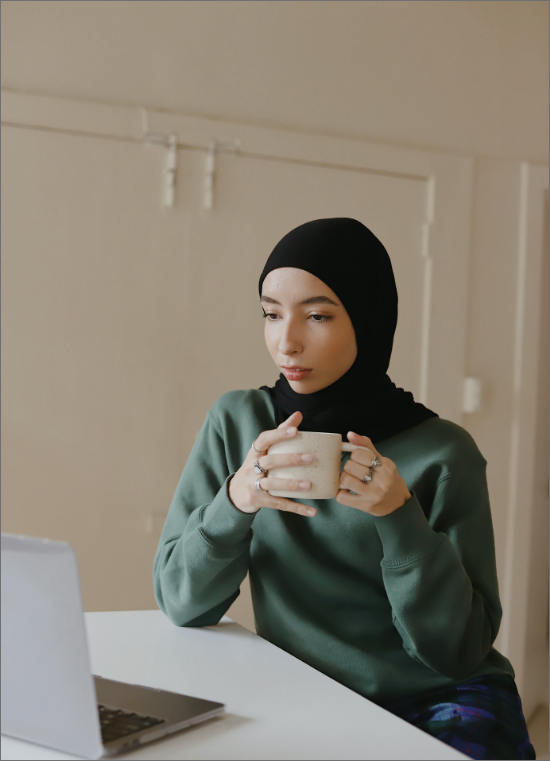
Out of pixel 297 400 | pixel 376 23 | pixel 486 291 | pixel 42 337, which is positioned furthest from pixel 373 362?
pixel 376 23

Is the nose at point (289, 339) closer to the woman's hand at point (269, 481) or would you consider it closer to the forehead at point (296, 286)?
the forehead at point (296, 286)

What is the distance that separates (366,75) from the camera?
2.52 metres

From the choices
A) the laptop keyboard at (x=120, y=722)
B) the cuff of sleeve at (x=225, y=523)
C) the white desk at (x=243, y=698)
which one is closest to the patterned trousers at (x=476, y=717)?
the white desk at (x=243, y=698)

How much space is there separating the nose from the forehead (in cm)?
4

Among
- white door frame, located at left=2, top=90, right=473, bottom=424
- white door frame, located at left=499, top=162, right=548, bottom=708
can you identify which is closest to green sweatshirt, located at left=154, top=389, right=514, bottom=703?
white door frame, located at left=2, top=90, right=473, bottom=424

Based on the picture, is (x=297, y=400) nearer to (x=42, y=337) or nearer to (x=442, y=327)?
(x=42, y=337)

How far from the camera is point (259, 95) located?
2383 millimetres

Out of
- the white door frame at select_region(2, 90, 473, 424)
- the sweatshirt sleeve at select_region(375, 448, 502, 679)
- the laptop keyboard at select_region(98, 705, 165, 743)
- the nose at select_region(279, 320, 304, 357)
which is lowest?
the laptop keyboard at select_region(98, 705, 165, 743)

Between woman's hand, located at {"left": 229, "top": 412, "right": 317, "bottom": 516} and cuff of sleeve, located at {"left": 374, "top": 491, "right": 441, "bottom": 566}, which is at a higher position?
woman's hand, located at {"left": 229, "top": 412, "right": 317, "bottom": 516}

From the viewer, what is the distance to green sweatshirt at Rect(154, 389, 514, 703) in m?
0.97

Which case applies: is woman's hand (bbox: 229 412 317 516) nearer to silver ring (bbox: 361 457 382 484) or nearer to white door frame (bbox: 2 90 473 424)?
silver ring (bbox: 361 457 382 484)

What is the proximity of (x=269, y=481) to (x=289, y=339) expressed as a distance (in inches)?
10.4

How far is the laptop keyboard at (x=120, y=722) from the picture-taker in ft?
2.12

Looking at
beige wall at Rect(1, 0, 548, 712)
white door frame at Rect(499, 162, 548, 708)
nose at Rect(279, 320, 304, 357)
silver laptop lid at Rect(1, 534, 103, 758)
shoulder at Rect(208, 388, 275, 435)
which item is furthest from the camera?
white door frame at Rect(499, 162, 548, 708)
